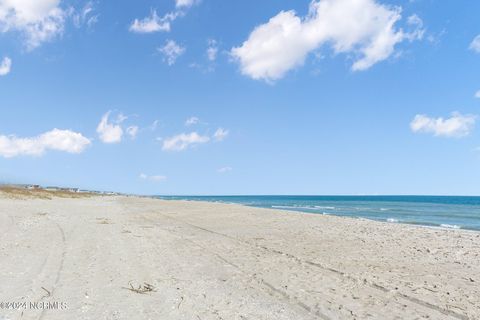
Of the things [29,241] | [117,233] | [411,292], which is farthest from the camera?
[117,233]

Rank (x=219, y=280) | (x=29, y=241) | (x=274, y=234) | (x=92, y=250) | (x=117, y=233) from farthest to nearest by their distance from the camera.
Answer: (x=274, y=234)
(x=117, y=233)
(x=29, y=241)
(x=92, y=250)
(x=219, y=280)

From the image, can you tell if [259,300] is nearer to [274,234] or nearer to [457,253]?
[457,253]

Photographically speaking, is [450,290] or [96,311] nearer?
[96,311]

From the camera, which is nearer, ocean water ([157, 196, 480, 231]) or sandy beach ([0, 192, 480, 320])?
sandy beach ([0, 192, 480, 320])

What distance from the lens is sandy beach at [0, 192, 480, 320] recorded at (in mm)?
7738

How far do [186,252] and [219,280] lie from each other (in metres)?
4.42

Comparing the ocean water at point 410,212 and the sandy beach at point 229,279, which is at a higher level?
the ocean water at point 410,212

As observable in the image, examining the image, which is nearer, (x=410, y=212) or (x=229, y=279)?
(x=229, y=279)

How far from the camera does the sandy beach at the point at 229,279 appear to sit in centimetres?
774

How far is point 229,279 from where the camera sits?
10.4 metres

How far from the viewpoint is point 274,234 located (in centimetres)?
2111

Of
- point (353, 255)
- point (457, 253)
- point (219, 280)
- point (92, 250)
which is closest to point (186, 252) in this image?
point (92, 250)

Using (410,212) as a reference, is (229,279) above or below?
below

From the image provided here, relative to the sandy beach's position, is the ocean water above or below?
above
